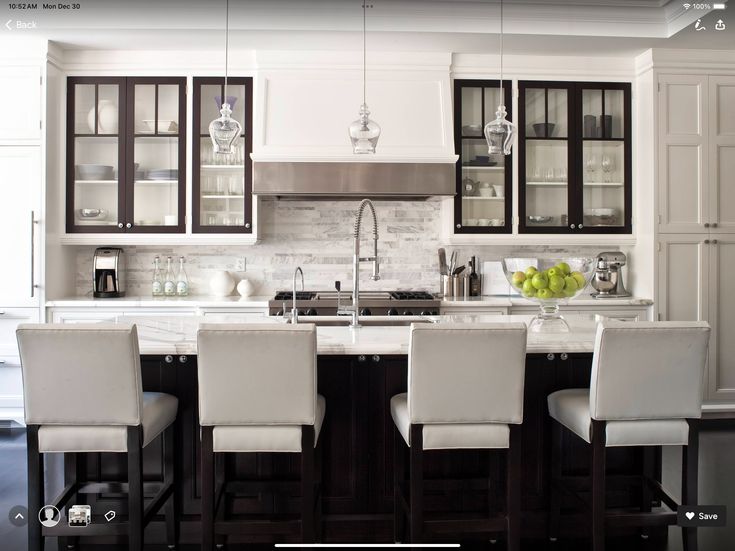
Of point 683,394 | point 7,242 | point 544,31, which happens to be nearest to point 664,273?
point 544,31

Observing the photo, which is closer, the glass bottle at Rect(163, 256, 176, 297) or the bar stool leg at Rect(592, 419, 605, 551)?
the bar stool leg at Rect(592, 419, 605, 551)

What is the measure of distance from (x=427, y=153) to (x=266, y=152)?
1074 millimetres

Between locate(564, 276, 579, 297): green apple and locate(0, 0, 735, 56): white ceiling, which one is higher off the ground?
locate(0, 0, 735, 56): white ceiling

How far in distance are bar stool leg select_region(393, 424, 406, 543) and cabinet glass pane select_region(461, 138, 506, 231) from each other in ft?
7.87

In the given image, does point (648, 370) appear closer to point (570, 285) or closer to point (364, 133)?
point (570, 285)

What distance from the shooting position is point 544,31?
4.06 metres

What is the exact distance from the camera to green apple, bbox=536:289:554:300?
259 cm

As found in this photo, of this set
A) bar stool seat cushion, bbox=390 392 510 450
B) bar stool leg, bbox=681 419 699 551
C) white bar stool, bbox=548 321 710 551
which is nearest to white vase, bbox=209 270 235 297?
bar stool seat cushion, bbox=390 392 510 450

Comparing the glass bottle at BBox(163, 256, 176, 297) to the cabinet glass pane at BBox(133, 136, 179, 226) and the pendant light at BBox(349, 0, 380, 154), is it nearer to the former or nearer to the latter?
the cabinet glass pane at BBox(133, 136, 179, 226)

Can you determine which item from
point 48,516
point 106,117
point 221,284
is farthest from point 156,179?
point 48,516

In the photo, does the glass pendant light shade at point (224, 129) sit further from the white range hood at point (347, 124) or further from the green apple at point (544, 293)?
the green apple at point (544, 293)

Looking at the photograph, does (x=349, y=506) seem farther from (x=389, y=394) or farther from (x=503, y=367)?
(x=503, y=367)

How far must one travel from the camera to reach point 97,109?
14.3ft

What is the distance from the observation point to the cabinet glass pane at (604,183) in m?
4.52
